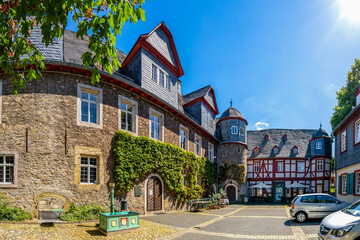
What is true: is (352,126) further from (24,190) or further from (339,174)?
A: (24,190)

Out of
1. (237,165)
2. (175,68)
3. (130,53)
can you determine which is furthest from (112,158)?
(237,165)

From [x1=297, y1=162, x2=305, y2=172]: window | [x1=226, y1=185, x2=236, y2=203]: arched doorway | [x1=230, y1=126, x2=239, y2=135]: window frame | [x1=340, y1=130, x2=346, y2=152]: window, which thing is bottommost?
[x1=226, y1=185, x2=236, y2=203]: arched doorway

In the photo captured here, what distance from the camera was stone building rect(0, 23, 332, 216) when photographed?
36.1 feet

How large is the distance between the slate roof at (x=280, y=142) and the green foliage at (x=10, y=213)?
2945cm

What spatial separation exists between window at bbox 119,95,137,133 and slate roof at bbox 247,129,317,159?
24.4 metres

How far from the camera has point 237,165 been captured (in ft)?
96.2

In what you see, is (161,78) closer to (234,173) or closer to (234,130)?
(234,130)

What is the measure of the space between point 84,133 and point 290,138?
31127 mm

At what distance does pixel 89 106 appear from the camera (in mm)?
12648

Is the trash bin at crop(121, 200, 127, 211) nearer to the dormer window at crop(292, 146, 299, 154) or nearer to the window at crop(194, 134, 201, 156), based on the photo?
the window at crop(194, 134, 201, 156)

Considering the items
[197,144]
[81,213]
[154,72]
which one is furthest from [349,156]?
[81,213]

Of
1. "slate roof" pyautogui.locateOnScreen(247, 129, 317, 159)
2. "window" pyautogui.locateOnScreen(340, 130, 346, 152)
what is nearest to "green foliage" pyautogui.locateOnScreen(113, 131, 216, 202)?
"window" pyautogui.locateOnScreen(340, 130, 346, 152)

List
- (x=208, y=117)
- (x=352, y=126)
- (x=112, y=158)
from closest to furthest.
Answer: (x=112, y=158) → (x=352, y=126) → (x=208, y=117)

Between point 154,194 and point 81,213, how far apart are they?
196 inches
